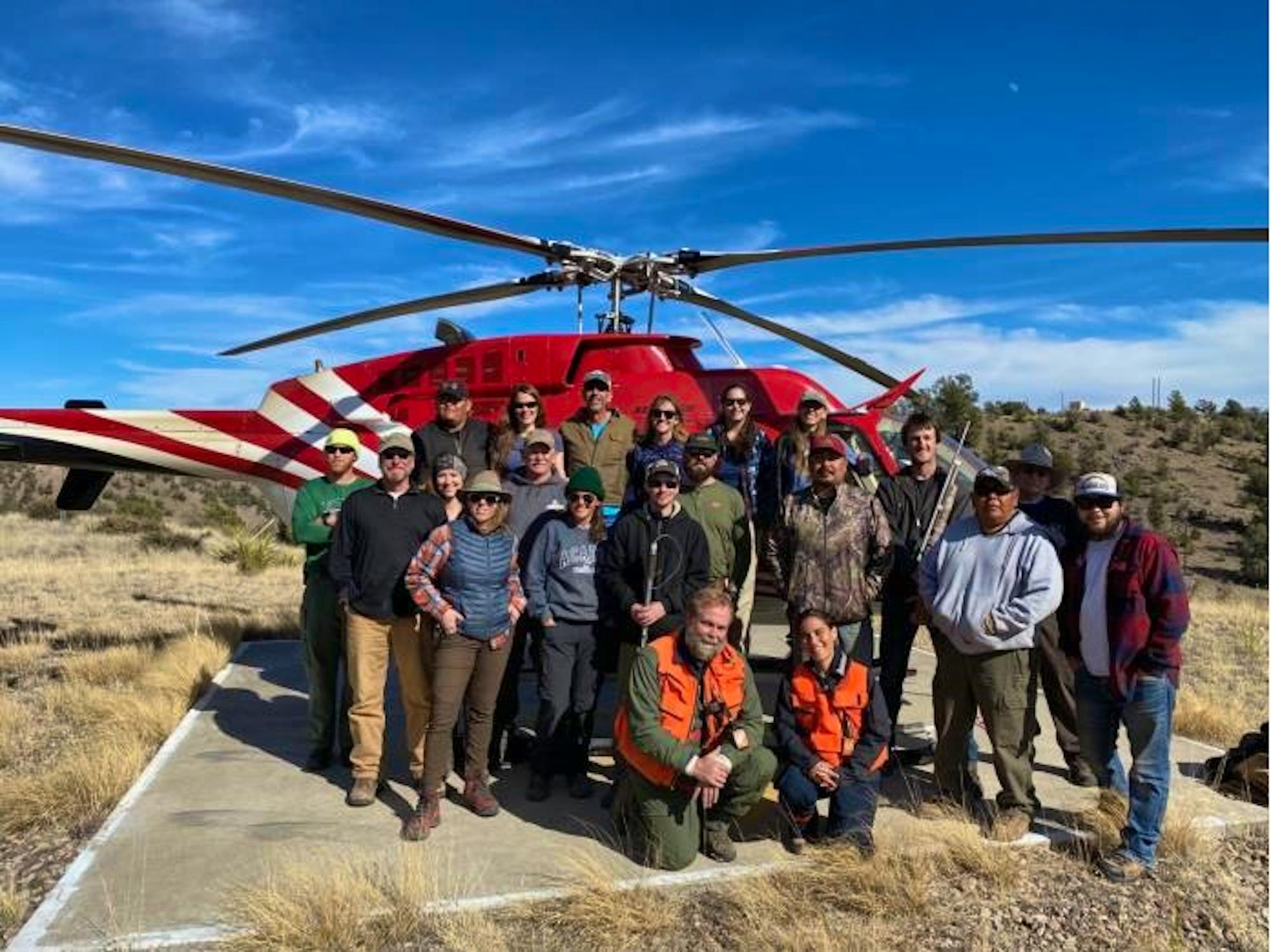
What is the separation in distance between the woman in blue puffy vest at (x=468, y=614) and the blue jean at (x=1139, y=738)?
2808mm

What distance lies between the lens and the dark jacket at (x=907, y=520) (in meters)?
5.26

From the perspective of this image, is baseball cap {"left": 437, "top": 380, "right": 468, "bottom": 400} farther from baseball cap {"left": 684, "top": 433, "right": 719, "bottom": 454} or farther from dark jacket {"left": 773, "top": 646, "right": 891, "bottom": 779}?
dark jacket {"left": 773, "top": 646, "right": 891, "bottom": 779}

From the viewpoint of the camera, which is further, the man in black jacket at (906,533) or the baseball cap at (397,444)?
the man in black jacket at (906,533)

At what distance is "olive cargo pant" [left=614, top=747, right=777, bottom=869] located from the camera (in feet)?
13.7

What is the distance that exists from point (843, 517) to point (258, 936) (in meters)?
3.16

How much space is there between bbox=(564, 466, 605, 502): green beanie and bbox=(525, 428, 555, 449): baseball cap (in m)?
0.32

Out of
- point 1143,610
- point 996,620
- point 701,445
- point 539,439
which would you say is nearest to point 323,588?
point 539,439

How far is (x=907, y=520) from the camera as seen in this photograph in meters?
5.36

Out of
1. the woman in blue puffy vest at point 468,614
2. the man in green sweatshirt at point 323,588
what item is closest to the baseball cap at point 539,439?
the woman in blue puffy vest at point 468,614

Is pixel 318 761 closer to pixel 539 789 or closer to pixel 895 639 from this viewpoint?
pixel 539 789

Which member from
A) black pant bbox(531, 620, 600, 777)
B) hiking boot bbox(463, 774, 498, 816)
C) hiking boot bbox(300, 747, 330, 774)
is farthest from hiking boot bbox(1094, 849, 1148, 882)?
hiking boot bbox(300, 747, 330, 774)

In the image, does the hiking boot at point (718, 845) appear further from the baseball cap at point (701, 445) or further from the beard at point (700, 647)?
the baseball cap at point (701, 445)

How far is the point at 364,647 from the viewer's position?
4.93 metres

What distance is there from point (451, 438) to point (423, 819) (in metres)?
2.37
